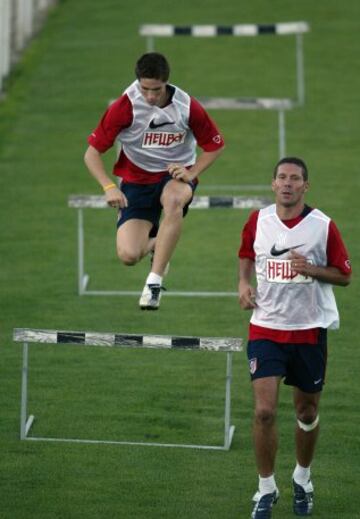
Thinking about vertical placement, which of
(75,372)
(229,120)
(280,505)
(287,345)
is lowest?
(229,120)

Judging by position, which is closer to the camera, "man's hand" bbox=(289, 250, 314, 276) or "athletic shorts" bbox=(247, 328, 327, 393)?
"man's hand" bbox=(289, 250, 314, 276)

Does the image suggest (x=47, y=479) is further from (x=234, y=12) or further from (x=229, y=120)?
(x=234, y=12)

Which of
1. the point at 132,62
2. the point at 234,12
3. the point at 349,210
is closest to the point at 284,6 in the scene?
the point at 234,12

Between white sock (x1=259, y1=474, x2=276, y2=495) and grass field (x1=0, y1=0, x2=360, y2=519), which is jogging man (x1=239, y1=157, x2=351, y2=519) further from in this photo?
grass field (x1=0, y1=0, x2=360, y2=519)

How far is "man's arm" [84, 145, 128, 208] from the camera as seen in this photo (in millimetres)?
11164

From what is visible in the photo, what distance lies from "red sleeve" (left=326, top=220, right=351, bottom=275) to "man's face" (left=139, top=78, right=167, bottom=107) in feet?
6.30

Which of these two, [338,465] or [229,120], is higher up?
[338,465]

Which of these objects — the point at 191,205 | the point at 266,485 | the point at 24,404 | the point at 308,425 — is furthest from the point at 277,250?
the point at 191,205

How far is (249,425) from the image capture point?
12.3 metres

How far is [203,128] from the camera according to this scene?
38.1ft

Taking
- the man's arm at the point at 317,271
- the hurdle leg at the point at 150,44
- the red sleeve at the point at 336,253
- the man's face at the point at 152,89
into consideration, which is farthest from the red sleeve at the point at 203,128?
the hurdle leg at the point at 150,44

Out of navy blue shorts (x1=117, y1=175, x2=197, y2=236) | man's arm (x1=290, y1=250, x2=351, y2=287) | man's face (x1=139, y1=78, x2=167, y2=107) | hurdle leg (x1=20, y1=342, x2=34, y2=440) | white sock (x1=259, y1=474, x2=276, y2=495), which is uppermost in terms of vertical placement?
man's face (x1=139, y1=78, x2=167, y2=107)

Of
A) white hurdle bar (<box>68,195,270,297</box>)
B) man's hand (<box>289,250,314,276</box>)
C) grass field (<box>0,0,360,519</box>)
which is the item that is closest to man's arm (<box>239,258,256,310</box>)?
man's hand (<box>289,250,314,276</box>)

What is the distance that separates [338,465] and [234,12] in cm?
1614
